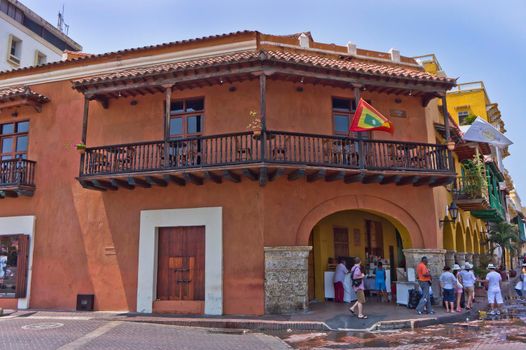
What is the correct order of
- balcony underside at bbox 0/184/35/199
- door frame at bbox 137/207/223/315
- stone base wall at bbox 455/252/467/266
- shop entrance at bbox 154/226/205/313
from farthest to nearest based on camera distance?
stone base wall at bbox 455/252/467/266 < balcony underside at bbox 0/184/35/199 < shop entrance at bbox 154/226/205/313 < door frame at bbox 137/207/223/315

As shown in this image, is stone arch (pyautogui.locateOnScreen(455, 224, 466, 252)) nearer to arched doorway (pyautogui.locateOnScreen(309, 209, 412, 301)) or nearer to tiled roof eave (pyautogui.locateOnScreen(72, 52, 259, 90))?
arched doorway (pyautogui.locateOnScreen(309, 209, 412, 301))

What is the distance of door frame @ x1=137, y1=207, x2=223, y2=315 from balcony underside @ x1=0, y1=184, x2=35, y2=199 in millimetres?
4330

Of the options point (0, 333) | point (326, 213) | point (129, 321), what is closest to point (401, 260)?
point (326, 213)

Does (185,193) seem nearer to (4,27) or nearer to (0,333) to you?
(0,333)

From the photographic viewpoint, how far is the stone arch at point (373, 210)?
44.7 ft

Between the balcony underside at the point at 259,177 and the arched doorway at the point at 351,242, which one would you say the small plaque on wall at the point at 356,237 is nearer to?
the arched doorway at the point at 351,242

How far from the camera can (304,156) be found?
13.1m

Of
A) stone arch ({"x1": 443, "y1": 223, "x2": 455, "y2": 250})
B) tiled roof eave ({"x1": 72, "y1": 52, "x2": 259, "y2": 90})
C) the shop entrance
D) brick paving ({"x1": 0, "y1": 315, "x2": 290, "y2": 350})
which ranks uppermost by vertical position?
tiled roof eave ({"x1": 72, "y1": 52, "x2": 259, "y2": 90})

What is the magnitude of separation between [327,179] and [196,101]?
489 cm

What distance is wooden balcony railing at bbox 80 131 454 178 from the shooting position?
12.8m

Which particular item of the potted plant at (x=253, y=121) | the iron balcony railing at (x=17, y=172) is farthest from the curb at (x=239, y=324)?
the iron balcony railing at (x=17, y=172)

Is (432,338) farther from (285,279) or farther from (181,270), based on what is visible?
(181,270)

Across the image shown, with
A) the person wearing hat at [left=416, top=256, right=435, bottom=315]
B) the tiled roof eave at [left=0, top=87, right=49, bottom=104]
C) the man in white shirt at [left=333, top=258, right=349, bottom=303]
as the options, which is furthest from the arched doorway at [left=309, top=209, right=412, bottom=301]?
the tiled roof eave at [left=0, top=87, right=49, bottom=104]

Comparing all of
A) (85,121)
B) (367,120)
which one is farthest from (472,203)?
(85,121)
